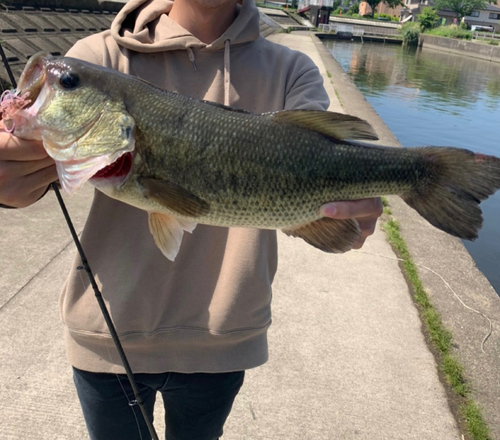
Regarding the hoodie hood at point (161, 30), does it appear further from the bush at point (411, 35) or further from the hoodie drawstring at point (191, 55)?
the bush at point (411, 35)

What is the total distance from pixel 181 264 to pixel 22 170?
0.62m

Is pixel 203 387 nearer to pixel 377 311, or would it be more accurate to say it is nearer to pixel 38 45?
pixel 377 311

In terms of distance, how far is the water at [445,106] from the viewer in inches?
311

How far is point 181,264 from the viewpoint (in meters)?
1.69

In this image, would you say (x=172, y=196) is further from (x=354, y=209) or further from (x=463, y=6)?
(x=463, y=6)

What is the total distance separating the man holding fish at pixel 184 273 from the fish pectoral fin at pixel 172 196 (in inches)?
12.3

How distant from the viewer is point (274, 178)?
150cm

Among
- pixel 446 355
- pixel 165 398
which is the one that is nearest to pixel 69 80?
pixel 165 398

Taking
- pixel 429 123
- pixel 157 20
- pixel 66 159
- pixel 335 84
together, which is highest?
pixel 157 20

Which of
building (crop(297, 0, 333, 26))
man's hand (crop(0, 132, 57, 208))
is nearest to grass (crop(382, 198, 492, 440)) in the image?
man's hand (crop(0, 132, 57, 208))

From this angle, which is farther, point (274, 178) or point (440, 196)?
point (440, 196)

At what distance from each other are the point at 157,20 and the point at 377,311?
2.83m

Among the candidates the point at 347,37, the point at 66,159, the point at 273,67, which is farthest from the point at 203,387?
the point at 347,37

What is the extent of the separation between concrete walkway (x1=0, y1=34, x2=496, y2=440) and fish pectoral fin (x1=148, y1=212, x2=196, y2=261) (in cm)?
159
